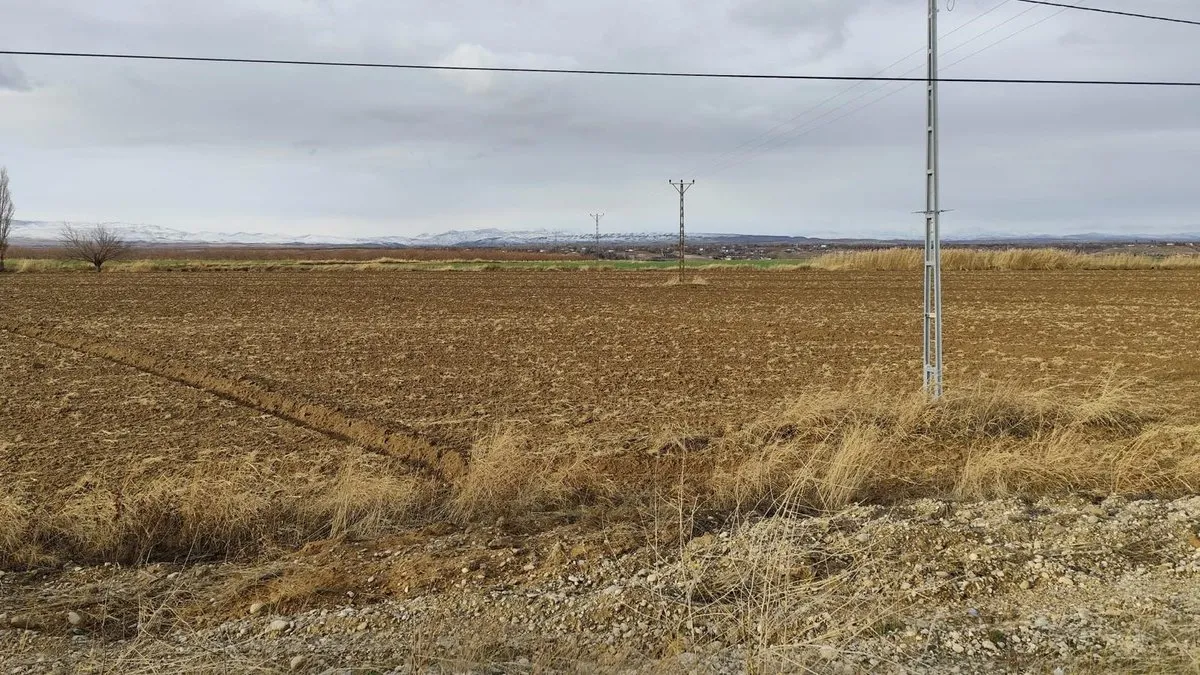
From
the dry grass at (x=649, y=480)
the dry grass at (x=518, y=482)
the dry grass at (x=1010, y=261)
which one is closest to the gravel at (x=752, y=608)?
the dry grass at (x=649, y=480)

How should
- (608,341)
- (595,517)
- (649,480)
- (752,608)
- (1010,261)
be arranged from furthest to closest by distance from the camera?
(1010,261) → (608,341) → (649,480) → (595,517) → (752,608)

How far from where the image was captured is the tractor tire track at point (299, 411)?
10.1 meters

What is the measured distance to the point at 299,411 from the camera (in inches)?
504

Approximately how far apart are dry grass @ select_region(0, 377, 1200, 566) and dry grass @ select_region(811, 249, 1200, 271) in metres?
57.0

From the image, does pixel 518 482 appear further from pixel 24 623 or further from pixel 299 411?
pixel 299 411

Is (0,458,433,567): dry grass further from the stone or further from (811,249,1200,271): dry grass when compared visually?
(811,249,1200,271): dry grass

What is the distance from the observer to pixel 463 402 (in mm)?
13320

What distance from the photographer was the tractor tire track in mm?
10094

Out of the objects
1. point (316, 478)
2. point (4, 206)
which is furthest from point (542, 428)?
point (4, 206)

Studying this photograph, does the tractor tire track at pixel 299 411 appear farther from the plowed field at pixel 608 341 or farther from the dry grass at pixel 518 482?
the dry grass at pixel 518 482

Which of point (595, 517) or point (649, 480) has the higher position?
point (595, 517)

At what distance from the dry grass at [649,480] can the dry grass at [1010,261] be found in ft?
187

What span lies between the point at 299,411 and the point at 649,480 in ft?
22.2

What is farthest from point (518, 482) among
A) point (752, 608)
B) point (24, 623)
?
point (24, 623)
